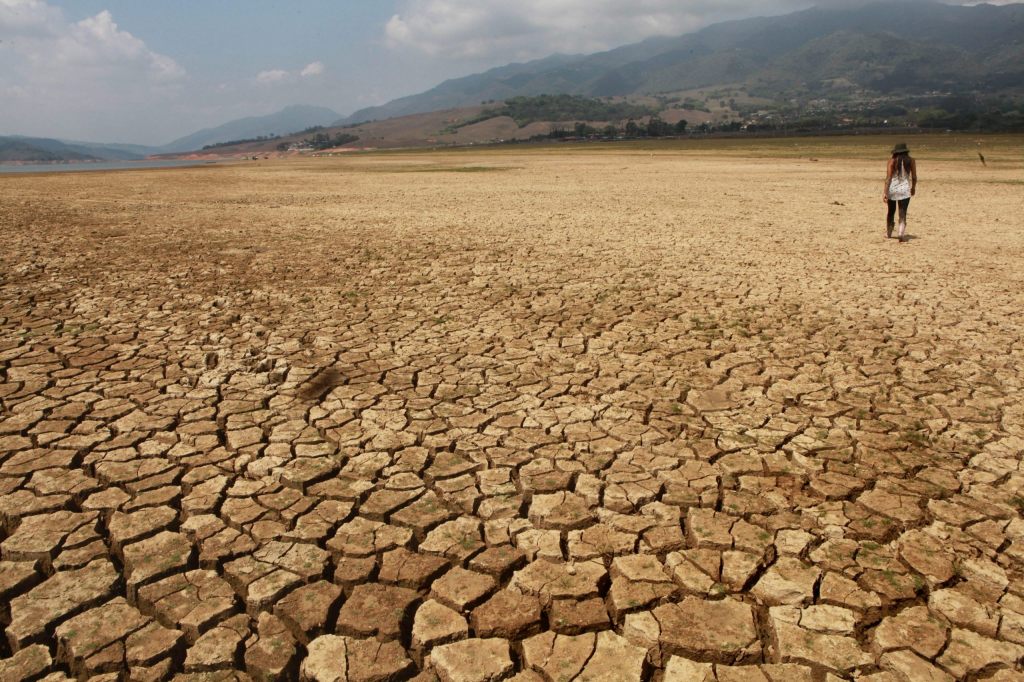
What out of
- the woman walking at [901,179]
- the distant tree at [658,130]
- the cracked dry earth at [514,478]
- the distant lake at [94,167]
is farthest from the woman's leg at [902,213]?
the distant tree at [658,130]

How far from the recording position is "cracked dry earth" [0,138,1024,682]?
227 centimetres

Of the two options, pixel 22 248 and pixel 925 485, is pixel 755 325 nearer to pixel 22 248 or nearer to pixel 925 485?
pixel 925 485

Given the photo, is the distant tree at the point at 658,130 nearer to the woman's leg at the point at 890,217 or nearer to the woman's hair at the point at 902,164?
the woman's leg at the point at 890,217

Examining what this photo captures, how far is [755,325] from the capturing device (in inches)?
237

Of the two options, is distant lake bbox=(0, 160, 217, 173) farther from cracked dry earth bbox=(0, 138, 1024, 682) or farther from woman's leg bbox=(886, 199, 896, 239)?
woman's leg bbox=(886, 199, 896, 239)

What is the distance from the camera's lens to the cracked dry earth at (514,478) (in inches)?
89.4

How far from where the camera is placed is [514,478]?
335 centimetres

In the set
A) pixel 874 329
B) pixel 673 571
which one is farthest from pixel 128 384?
pixel 874 329

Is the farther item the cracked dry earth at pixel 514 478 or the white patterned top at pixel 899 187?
the white patterned top at pixel 899 187

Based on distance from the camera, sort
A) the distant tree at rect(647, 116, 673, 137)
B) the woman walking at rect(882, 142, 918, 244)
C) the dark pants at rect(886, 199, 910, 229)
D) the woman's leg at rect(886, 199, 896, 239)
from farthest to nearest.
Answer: the distant tree at rect(647, 116, 673, 137)
the woman's leg at rect(886, 199, 896, 239)
the dark pants at rect(886, 199, 910, 229)
the woman walking at rect(882, 142, 918, 244)

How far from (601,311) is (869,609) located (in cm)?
441

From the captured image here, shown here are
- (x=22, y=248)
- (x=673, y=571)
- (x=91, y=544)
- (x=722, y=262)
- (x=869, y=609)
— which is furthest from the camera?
(x=22, y=248)

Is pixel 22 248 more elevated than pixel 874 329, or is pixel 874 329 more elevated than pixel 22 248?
pixel 22 248

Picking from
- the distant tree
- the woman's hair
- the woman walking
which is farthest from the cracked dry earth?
the distant tree
